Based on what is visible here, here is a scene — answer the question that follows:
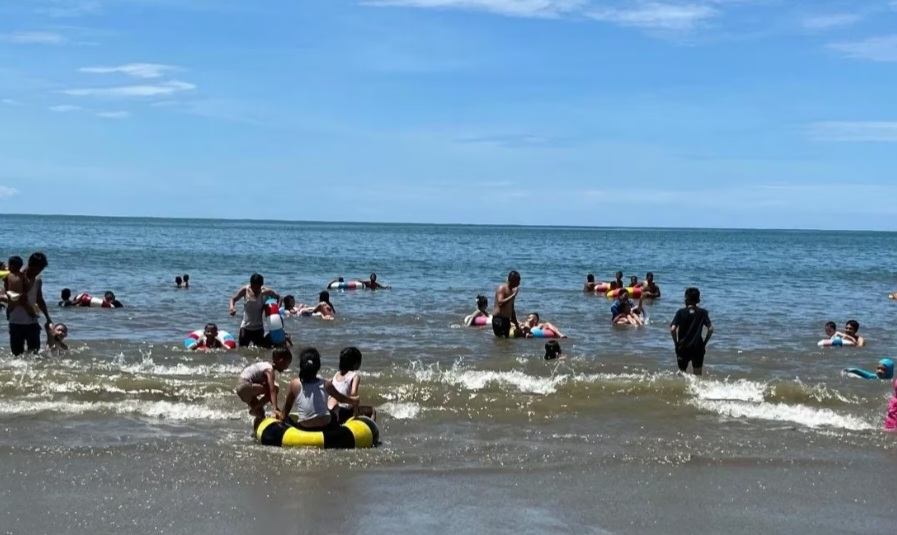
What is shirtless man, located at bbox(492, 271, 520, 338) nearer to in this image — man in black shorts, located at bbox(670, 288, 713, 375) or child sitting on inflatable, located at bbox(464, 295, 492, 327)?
child sitting on inflatable, located at bbox(464, 295, 492, 327)

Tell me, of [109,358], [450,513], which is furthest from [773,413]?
[109,358]

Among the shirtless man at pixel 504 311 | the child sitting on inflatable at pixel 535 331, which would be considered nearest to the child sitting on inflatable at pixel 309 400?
the shirtless man at pixel 504 311

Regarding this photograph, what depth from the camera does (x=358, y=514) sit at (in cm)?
680

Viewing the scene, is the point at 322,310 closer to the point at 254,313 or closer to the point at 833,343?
the point at 254,313

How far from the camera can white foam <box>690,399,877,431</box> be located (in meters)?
10.4

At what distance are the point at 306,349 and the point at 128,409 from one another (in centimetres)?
273

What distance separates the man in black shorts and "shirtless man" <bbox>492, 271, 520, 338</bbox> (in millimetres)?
4916

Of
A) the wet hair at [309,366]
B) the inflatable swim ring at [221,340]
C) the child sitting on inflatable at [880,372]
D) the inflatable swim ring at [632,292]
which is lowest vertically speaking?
the inflatable swim ring at [221,340]

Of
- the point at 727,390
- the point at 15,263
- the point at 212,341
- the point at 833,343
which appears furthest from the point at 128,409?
the point at 833,343

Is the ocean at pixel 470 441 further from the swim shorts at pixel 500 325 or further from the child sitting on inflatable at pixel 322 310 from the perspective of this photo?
the child sitting on inflatable at pixel 322 310

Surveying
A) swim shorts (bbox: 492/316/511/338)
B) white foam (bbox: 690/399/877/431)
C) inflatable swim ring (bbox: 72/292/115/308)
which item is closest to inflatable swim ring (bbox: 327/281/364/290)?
inflatable swim ring (bbox: 72/292/115/308)

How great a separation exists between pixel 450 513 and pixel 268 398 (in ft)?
9.97

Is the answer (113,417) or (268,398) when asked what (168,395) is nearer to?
(113,417)

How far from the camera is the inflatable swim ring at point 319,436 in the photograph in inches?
341
